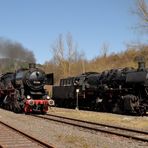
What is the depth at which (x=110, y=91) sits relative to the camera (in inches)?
1178

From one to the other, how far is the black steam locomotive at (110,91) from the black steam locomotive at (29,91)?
486 centimetres

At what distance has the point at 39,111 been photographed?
1158 inches

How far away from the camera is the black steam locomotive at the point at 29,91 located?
26.8 m

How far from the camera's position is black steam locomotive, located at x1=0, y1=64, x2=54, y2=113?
26797mm

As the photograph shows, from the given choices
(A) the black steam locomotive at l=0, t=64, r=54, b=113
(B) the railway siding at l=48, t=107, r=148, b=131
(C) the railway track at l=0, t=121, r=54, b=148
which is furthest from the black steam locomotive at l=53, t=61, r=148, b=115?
(C) the railway track at l=0, t=121, r=54, b=148

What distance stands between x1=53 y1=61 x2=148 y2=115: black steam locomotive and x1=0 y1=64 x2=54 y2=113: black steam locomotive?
4.86 m

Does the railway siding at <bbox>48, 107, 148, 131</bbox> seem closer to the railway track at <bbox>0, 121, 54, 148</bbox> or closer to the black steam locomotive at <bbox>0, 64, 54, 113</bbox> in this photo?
the black steam locomotive at <bbox>0, 64, 54, 113</bbox>

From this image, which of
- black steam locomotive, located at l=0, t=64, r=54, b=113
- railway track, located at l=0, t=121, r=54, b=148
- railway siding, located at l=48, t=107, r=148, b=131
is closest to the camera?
railway track, located at l=0, t=121, r=54, b=148

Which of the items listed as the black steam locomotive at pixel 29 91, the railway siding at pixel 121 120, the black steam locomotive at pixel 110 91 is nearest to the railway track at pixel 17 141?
the railway siding at pixel 121 120

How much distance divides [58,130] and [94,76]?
17.6 m

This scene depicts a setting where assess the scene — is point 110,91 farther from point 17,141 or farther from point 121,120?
point 17,141

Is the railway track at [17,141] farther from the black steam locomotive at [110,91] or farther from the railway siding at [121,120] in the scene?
the black steam locomotive at [110,91]

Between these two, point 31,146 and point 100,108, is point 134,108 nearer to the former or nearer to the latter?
point 100,108

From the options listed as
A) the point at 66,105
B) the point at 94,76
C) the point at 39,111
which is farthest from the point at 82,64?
Answer: the point at 39,111
